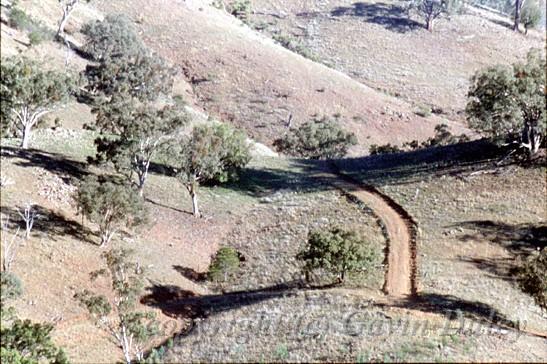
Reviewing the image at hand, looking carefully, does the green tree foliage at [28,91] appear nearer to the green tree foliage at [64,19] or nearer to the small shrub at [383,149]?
the green tree foliage at [64,19]

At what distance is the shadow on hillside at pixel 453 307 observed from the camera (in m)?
29.1

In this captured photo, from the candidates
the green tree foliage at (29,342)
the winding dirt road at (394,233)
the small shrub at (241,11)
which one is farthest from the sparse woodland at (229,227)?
the small shrub at (241,11)

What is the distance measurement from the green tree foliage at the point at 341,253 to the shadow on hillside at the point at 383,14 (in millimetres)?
118308

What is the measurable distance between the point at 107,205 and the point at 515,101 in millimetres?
33157

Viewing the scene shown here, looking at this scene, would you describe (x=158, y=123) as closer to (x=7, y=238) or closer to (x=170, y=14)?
(x=7, y=238)

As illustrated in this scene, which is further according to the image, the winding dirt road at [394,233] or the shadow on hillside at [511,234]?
the shadow on hillside at [511,234]

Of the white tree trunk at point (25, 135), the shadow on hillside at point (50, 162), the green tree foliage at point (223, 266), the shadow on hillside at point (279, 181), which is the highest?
the shadow on hillside at point (279, 181)

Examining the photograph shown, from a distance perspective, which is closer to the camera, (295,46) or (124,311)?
(124,311)

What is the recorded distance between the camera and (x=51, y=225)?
125 ft

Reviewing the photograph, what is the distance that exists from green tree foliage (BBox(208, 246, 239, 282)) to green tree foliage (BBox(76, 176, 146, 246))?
6417 millimetres

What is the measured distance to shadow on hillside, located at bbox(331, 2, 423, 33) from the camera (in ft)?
474

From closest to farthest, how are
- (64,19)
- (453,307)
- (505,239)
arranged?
(453,307), (505,239), (64,19)

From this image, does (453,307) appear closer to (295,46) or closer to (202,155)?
(202,155)

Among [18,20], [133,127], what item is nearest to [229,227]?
[133,127]
